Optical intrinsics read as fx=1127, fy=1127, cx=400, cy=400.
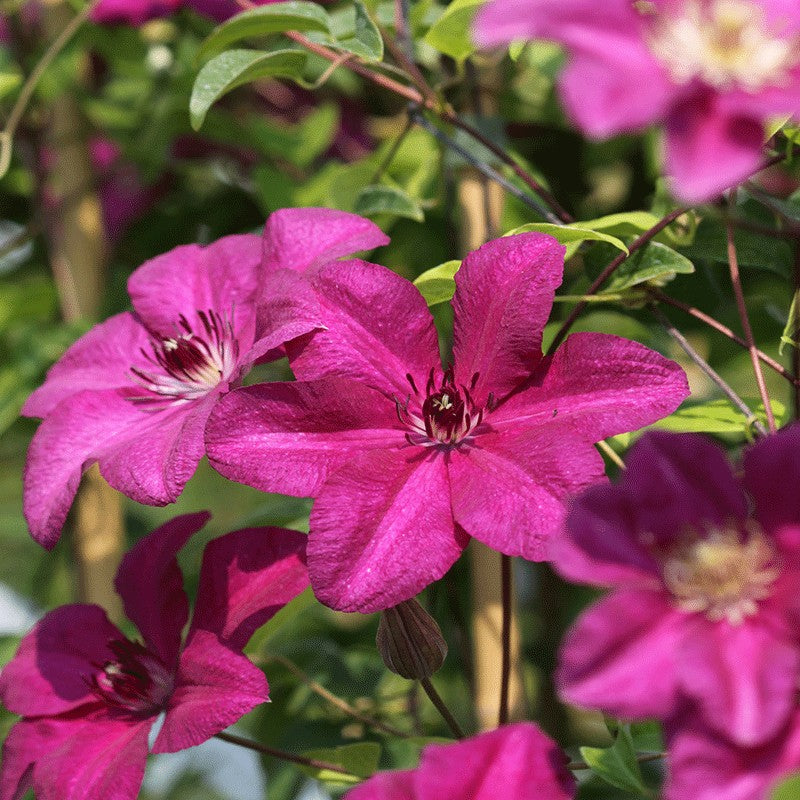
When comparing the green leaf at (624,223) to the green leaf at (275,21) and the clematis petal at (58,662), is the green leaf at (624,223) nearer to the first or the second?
the green leaf at (275,21)

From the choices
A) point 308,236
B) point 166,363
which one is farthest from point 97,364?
point 308,236

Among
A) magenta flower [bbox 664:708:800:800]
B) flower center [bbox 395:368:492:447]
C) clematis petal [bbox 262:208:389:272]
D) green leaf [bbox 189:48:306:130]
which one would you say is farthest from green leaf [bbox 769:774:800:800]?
green leaf [bbox 189:48:306:130]

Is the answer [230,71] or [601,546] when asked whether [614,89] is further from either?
[230,71]

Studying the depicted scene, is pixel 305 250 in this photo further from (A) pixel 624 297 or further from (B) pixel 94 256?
(B) pixel 94 256

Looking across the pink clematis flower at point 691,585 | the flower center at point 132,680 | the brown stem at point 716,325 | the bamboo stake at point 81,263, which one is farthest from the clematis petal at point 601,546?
the bamboo stake at point 81,263

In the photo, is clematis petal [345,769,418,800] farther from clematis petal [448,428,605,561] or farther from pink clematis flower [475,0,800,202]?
pink clematis flower [475,0,800,202]
